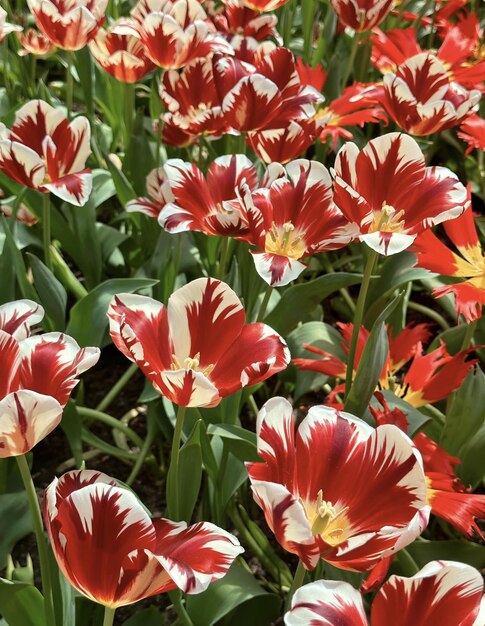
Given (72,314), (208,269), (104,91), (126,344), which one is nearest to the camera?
(126,344)

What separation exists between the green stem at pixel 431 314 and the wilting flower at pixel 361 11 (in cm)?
51

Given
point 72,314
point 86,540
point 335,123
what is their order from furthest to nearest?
point 335,123
point 72,314
point 86,540

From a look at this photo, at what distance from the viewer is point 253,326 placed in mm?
776

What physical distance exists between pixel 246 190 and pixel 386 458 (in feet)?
1.12

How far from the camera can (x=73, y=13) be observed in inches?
50.3

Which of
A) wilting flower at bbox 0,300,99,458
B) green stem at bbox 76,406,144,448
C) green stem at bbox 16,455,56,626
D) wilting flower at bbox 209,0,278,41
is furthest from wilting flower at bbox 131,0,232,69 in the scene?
green stem at bbox 16,455,56,626

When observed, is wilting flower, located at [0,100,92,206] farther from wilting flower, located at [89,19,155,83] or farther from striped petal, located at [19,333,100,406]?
striped petal, located at [19,333,100,406]

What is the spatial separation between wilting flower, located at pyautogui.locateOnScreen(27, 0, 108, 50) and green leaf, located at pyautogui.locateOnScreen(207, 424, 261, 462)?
705mm

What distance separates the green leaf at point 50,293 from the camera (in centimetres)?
114

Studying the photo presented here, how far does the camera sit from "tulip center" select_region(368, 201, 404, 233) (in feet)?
3.00

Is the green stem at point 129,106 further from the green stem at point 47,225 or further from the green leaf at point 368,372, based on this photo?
the green leaf at point 368,372

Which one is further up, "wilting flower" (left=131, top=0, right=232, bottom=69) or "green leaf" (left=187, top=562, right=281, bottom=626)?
"wilting flower" (left=131, top=0, right=232, bottom=69)

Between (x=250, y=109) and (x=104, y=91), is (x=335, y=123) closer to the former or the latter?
(x=250, y=109)

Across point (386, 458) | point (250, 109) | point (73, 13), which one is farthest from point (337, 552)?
point (73, 13)
